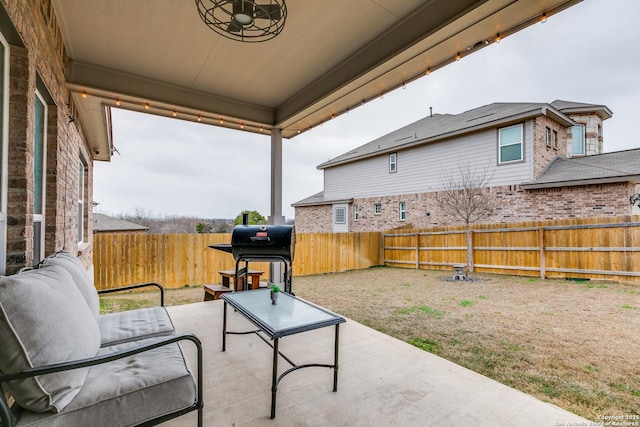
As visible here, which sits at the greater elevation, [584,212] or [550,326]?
[584,212]

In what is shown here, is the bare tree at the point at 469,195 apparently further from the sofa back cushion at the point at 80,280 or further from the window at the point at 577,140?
the sofa back cushion at the point at 80,280

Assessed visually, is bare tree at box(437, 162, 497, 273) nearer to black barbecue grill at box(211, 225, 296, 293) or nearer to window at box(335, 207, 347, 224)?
window at box(335, 207, 347, 224)

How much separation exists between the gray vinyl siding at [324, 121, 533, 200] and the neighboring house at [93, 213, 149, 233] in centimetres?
877

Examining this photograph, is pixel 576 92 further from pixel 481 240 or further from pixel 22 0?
pixel 22 0

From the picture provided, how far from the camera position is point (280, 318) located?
87.1 inches

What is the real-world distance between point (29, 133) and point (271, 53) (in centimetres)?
233

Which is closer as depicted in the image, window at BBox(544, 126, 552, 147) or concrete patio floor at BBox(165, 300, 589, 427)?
concrete patio floor at BBox(165, 300, 589, 427)

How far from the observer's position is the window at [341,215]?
13.5 meters

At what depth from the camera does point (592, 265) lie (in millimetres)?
6586

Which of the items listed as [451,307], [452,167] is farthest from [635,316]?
[452,167]

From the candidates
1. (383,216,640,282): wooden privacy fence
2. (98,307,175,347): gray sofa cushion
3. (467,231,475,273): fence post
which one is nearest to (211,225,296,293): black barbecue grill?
(98,307,175,347): gray sofa cushion

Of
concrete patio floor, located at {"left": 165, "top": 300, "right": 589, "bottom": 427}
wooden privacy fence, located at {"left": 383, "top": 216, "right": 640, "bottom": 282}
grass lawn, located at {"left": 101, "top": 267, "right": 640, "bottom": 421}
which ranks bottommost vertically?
grass lawn, located at {"left": 101, "top": 267, "right": 640, "bottom": 421}

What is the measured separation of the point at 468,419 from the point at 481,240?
739 cm

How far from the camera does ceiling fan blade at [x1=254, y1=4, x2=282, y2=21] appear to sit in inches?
91.9
